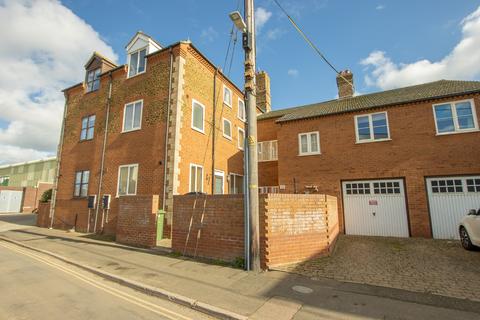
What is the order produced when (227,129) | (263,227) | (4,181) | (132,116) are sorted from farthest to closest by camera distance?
(4,181) < (227,129) < (132,116) < (263,227)

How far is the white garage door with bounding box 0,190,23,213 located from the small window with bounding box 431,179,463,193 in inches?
1816

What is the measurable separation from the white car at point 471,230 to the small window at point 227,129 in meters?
13.5

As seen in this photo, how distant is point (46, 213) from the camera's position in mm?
17625

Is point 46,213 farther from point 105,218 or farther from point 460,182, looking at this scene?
point 460,182

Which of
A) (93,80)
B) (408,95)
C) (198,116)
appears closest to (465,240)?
(408,95)

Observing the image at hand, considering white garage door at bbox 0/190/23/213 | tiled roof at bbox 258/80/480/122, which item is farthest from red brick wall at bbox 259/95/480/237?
white garage door at bbox 0/190/23/213

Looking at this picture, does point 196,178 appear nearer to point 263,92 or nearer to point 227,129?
point 227,129

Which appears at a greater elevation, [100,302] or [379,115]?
[379,115]

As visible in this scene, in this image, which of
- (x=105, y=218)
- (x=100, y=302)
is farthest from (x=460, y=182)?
(x=105, y=218)

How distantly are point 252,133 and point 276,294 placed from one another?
14.8 feet

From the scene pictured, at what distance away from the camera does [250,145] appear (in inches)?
308

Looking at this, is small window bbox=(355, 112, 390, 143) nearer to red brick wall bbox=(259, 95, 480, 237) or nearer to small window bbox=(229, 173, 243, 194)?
red brick wall bbox=(259, 95, 480, 237)

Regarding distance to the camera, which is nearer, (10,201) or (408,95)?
(408,95)

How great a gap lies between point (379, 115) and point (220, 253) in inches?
475
